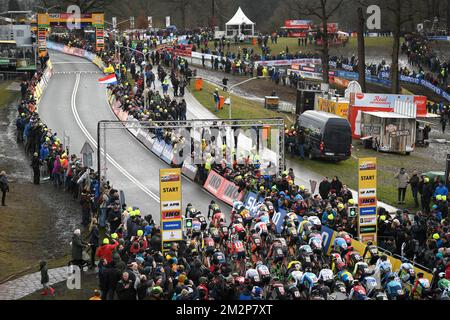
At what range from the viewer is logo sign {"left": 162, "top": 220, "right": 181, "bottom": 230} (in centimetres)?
2516

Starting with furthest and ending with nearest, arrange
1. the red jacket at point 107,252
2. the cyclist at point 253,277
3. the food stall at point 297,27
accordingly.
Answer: the food stall at point 297,27 < the red jacket at point 107,252 < the cyclist at point 253,277

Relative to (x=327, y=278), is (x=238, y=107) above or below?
above

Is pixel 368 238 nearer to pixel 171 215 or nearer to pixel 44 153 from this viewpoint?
pixel 171 215

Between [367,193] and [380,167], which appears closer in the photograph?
[367,193]

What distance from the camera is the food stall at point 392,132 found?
46.7 meters

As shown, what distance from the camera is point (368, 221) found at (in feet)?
86.3

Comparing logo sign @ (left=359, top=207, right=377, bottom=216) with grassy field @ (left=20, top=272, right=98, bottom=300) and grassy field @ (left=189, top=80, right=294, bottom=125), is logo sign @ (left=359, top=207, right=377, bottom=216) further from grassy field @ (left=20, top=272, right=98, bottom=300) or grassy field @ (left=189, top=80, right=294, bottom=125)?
grassy field @ (left=189, top=80, right=294, bottom=125)

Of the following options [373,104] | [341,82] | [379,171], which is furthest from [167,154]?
[341,82]

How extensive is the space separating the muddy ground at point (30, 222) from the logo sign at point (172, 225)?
423 cm

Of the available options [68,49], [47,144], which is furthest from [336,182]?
[68,49]

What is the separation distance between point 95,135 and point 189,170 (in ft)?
33.4

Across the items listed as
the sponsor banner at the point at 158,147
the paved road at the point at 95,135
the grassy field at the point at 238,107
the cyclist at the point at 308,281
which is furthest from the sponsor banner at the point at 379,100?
the cyclist at the point at 308,281

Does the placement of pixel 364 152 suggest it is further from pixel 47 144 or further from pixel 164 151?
pixel 47 144

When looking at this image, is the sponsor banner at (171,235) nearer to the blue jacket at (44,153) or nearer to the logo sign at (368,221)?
the logo sign at (368,221)
